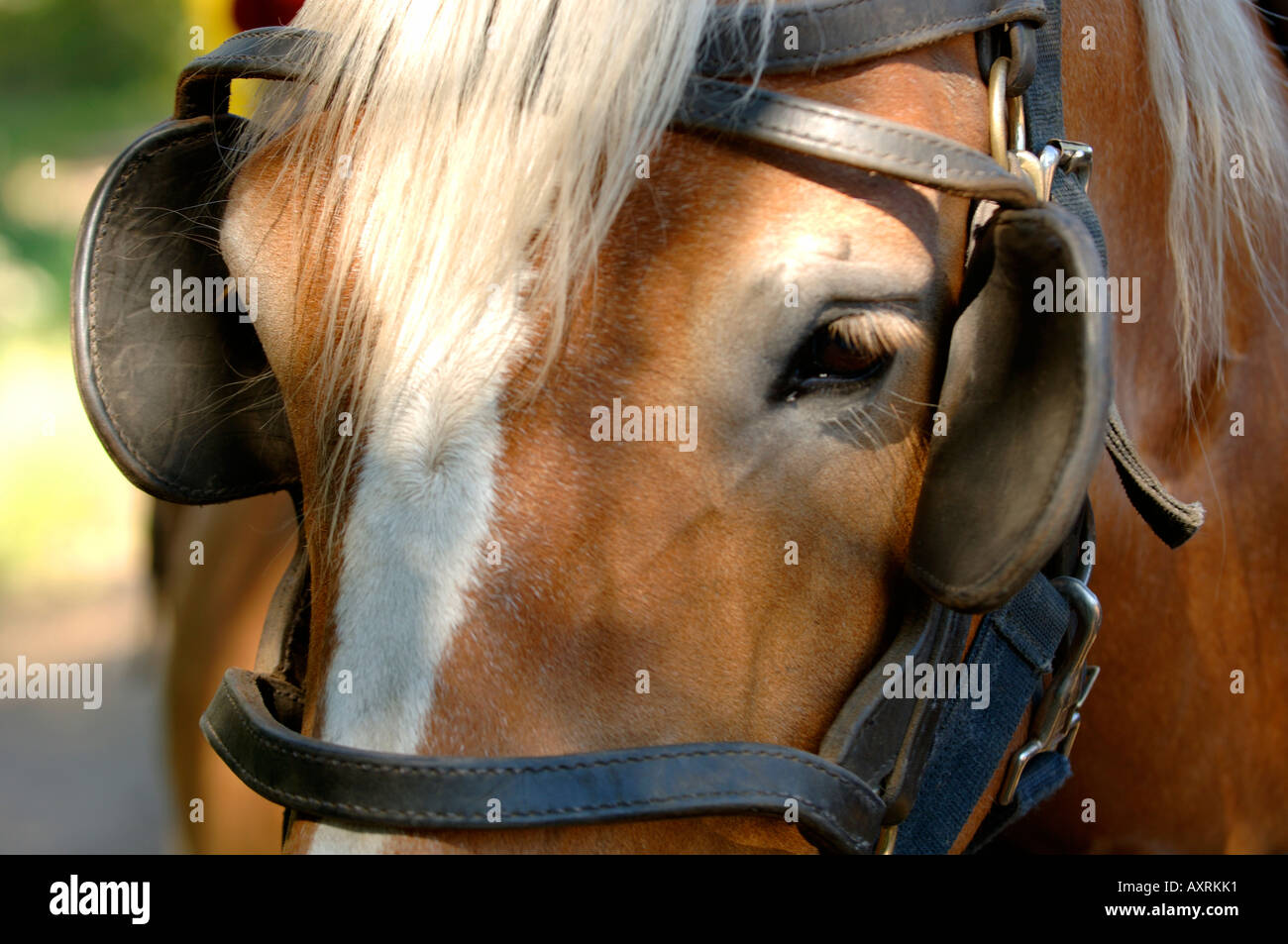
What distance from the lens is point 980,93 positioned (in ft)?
3.49

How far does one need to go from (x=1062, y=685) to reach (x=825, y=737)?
0.39 meters

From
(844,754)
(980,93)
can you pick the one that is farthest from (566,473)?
(980,93)

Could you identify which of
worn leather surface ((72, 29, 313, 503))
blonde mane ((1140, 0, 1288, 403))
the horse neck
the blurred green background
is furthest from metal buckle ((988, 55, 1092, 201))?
the blurred green background

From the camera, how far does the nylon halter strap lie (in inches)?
33.5

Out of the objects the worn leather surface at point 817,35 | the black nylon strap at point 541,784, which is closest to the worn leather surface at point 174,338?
the black nylon strap at point 541,784

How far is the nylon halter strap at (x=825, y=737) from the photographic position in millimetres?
852

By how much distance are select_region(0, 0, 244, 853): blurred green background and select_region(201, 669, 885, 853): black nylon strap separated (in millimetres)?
1922

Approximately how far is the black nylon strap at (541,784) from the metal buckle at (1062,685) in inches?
12.5

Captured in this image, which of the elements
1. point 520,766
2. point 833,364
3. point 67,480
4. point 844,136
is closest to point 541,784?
point 520,766

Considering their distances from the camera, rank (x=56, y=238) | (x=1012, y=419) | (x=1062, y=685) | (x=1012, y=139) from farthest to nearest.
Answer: (x=56, y=238) → (x=1062, y=685) → (x=1012, y=139) → (x=1012, y=419)

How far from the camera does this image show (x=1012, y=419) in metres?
0.96

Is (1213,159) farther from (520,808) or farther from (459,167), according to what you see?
(520,808)

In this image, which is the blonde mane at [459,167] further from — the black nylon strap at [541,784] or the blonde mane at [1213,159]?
the blonde mane at [1213,159]
